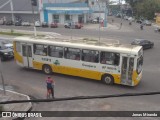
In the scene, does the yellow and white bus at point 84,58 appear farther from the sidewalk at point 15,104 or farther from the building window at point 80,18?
the building window at point 80,18

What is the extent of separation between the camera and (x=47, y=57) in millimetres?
19375

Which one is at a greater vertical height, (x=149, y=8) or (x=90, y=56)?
(x=149, y=8)

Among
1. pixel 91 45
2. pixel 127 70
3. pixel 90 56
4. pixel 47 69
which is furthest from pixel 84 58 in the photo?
pixel 47 69

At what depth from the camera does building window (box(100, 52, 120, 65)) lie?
54.2 feet

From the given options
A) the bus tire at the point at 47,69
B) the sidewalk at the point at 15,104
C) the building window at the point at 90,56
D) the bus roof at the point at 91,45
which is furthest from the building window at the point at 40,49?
the sidewalk at the point at 15,104

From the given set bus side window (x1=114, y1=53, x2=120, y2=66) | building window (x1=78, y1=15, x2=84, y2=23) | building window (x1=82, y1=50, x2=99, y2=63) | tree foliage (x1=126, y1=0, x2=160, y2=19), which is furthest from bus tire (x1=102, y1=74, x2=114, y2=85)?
tree foliage (x1=126, y1=0, x2=160, y2=19)

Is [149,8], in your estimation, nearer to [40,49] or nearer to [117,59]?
[40,49]

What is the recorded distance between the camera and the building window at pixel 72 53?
1808 centimetres

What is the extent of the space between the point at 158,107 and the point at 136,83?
9.87 ft

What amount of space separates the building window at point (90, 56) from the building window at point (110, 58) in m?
0.38

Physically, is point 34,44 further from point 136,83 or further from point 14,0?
point 14,0

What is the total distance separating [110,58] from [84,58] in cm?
194

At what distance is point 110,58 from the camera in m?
16.8

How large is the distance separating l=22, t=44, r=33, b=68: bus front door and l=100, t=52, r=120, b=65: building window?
238 inches
